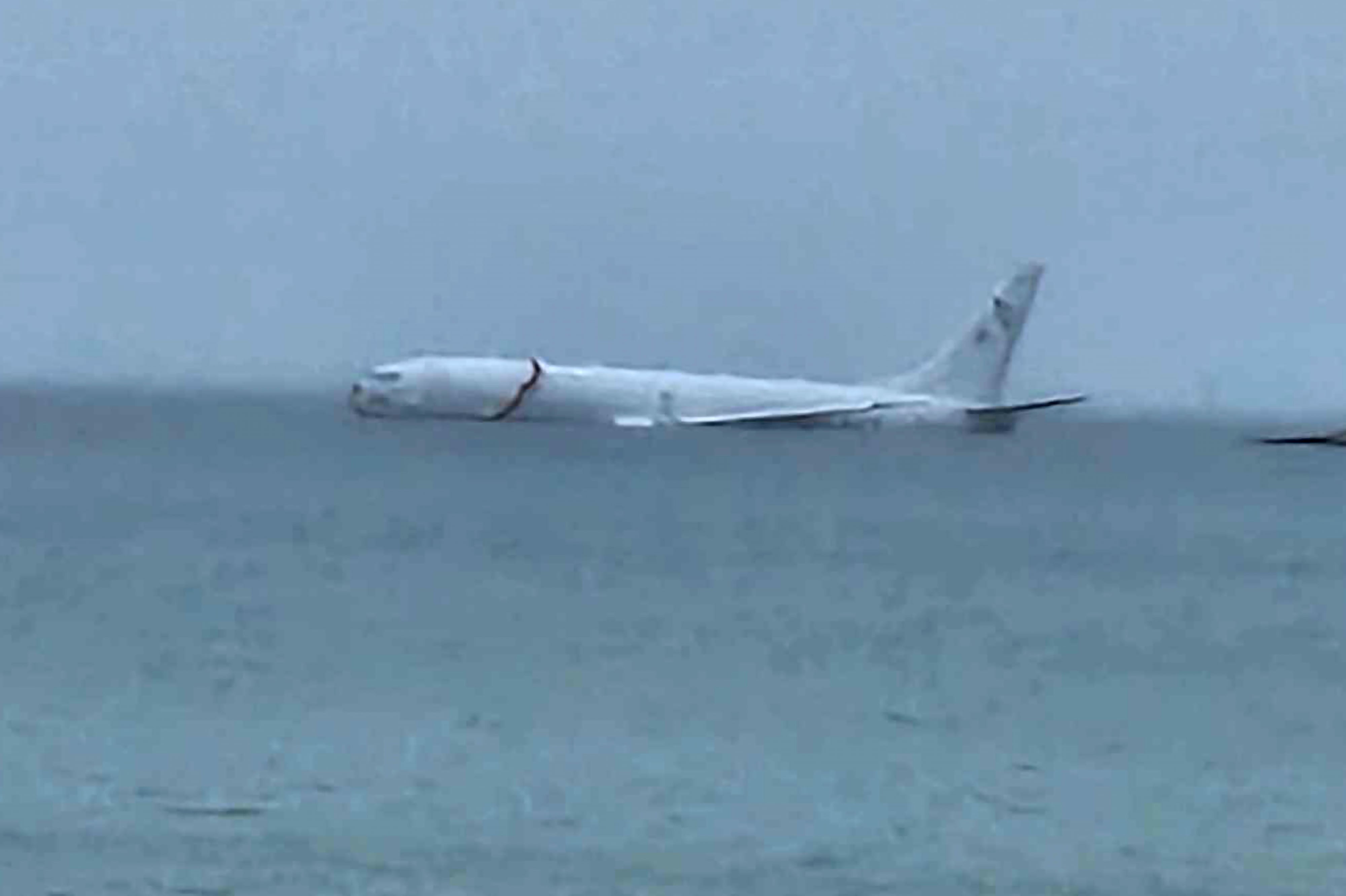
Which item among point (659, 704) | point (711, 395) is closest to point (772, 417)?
point (711, 395)

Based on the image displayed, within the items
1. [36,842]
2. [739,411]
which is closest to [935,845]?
[36,842]

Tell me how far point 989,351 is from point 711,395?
13.6m

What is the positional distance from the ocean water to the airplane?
61.2 metres

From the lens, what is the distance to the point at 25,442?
189250mm

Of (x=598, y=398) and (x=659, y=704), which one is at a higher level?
(x=598, y=398)

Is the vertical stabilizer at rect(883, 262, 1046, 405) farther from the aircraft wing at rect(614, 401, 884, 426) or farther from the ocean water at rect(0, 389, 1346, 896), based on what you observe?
the ocean water at rect(0, 389, 1346, 896)

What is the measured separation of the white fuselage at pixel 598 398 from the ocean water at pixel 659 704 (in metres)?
65.1

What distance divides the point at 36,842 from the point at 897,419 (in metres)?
151

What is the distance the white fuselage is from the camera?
182625mm

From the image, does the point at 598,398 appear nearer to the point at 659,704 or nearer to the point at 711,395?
the point at 711,395

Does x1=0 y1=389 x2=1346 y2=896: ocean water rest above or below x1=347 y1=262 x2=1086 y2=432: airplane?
below

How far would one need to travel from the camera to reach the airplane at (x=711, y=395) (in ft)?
587

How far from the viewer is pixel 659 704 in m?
54.6

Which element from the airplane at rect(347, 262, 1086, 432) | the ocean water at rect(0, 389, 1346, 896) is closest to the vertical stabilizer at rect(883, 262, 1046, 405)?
the airplane at rect(347, 262, 1086, 432)
